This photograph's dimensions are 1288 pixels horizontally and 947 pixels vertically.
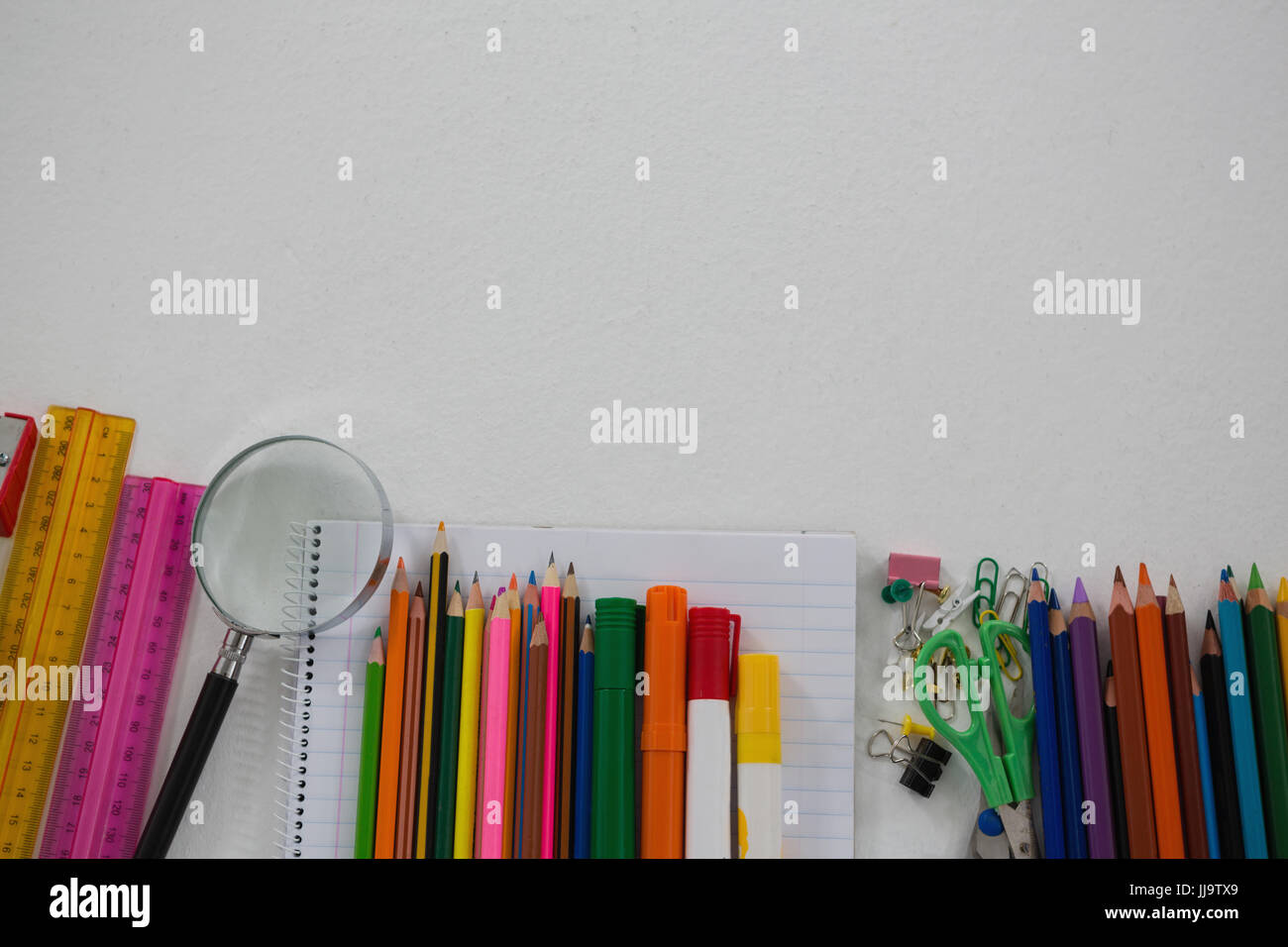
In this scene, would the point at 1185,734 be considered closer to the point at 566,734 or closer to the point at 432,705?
the point at 566,734

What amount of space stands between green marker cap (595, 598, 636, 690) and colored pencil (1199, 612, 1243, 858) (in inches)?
26.8

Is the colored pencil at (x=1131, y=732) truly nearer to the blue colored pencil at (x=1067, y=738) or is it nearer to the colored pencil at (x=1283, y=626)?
the blue colored pencil at (x=1067, y=738)

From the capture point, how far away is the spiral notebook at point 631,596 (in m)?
1.24

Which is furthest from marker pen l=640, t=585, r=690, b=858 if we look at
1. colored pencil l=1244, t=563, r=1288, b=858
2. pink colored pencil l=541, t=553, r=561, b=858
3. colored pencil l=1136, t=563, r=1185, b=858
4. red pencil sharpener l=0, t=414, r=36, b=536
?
red pencil sharpener l=0, t=414, r=36, b=536

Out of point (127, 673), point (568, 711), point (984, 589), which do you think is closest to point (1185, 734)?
point (984, 589)

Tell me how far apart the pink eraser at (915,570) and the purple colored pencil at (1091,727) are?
0.55 ft

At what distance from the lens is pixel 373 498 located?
1271 millimetres

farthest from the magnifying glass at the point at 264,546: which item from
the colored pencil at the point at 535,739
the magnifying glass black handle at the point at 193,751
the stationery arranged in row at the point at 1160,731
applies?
the stationery arranged in row at the point at 1160,731

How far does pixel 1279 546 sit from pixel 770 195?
2.57ft
